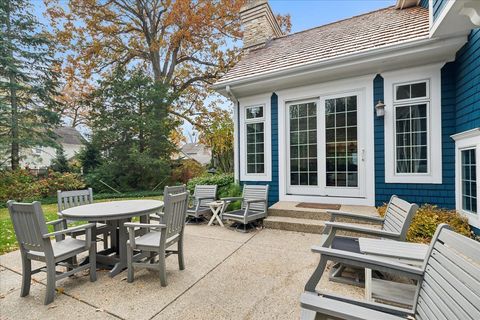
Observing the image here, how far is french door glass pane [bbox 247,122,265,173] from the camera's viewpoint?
242 inches

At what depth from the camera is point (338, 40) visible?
5590 millimetres

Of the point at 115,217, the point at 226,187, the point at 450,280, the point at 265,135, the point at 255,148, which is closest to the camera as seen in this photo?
the point at 450,280

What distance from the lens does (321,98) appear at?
5395 millimetres

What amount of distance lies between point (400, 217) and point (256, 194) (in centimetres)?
321

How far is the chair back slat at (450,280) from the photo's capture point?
109cm

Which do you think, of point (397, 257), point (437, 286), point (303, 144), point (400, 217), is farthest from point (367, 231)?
point (303, 144)

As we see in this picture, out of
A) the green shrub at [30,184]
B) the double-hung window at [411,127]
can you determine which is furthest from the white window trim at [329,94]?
the green shrub at [30,184]

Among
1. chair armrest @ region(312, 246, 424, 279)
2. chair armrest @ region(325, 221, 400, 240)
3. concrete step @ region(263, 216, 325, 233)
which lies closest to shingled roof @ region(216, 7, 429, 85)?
concrete step @ region(263, 216, 325, 233)

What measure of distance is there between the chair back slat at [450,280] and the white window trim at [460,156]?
109 inches

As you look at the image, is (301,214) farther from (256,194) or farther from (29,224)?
(29,224)

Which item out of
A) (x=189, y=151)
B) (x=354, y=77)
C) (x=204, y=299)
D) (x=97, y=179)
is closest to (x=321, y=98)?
(x=354, y=77)

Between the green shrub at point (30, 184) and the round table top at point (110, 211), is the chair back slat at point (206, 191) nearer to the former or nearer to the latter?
the round table top at point (110, 211)

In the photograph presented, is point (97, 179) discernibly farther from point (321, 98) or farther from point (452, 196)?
point (452, 196)

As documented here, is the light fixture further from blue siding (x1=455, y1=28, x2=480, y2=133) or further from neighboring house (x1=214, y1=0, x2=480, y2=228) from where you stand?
blue siding (x1=455, y1=28, x2=480, y2=133)
